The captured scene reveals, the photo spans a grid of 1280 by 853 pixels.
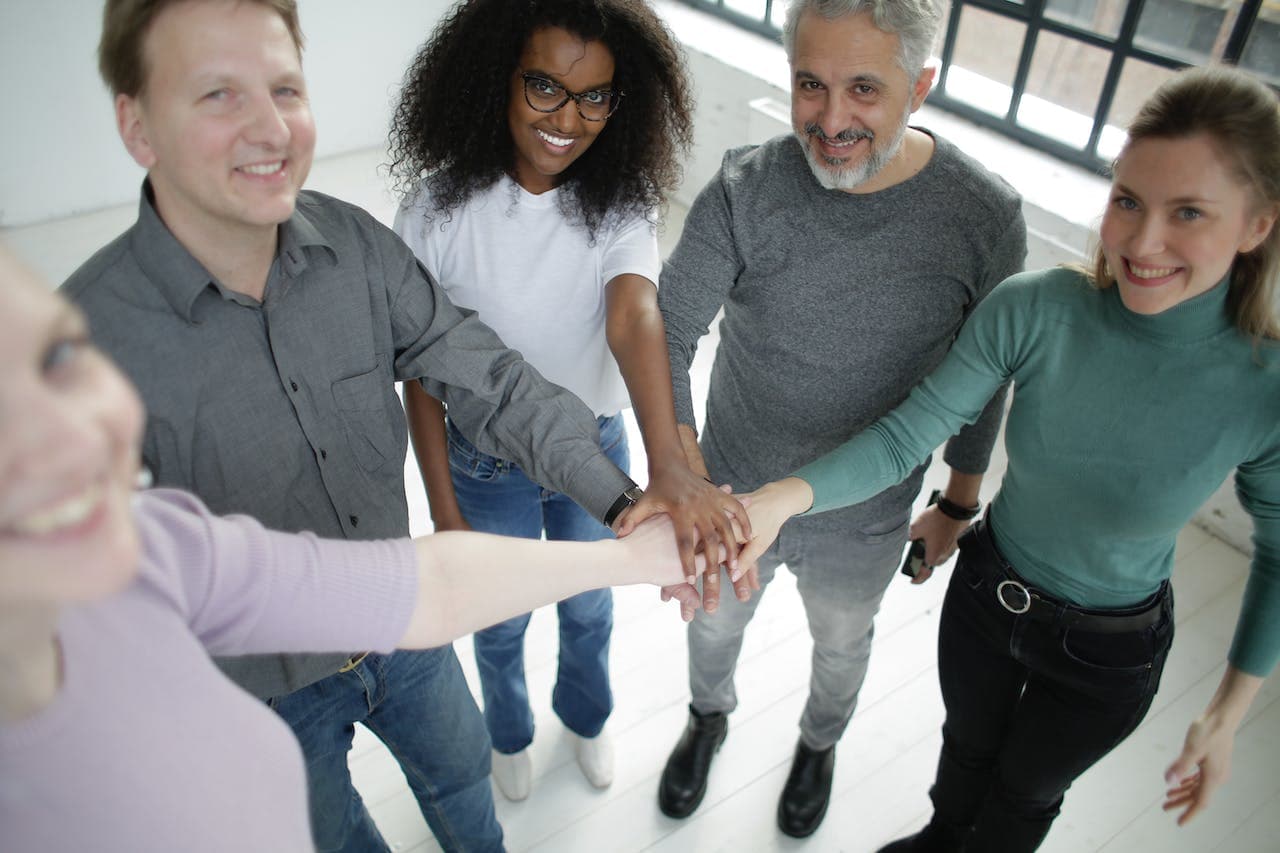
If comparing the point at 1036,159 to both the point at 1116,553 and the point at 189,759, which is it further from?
the point at 189,759

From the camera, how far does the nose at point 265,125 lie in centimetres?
111

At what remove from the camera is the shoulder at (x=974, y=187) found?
60.9 inches

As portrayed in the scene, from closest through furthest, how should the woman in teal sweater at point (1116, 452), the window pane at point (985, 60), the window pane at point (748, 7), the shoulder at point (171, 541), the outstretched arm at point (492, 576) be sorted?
the shoulder at point (171, 541)
the outstretched arm at point (492, 576)
the woman in teal sweater at point (1116, 452)
the window pane at point (985, 60)
the window pane at point (748, 7)

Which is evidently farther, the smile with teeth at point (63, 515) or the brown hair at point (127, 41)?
the brown hair at point (127, 41)

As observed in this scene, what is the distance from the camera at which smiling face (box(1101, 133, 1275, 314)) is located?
1.19 meters

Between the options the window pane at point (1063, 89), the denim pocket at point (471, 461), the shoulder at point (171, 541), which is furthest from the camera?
the window pane at point (1063, 89)

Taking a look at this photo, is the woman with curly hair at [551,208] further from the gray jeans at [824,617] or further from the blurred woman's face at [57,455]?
the blurred woman's face at [57,455]

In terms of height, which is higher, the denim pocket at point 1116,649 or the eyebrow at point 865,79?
the eyebrow at point 865,79

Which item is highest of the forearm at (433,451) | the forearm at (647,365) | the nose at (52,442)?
the nose at (52,442)

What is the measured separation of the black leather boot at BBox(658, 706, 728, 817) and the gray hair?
1397mm

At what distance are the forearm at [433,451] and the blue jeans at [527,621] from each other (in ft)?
0.30

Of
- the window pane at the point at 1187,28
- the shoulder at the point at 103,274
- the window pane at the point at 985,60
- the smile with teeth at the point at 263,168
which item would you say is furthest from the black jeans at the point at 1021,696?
the window pane at the point at 985,60

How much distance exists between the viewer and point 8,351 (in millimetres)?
503

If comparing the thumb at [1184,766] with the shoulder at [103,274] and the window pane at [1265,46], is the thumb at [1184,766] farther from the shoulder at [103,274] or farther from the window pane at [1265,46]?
the window pane at [1265,46]
